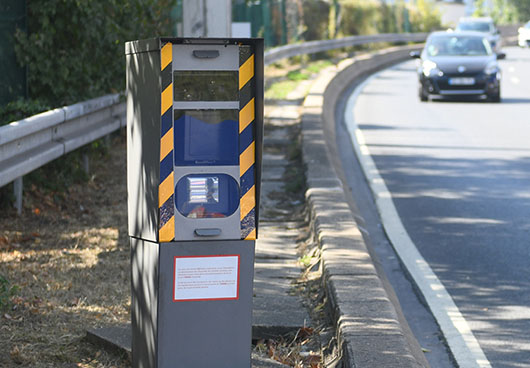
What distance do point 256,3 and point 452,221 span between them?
24.7 m

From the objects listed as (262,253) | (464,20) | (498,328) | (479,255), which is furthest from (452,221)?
(464,20)

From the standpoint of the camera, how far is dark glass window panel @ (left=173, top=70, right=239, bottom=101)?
4066 mm

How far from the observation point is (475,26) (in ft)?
141

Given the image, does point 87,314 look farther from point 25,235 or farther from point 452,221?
point 452,221

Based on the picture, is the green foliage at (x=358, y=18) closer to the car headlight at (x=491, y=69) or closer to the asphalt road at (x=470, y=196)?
the car headlight at (x=491, y=69)

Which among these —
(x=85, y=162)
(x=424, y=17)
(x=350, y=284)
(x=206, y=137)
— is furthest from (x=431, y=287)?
(x=424, y=17)

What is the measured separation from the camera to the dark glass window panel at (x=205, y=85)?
4066 millimetres

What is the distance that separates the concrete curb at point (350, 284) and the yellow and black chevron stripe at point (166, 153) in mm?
1117

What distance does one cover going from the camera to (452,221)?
8820 mm

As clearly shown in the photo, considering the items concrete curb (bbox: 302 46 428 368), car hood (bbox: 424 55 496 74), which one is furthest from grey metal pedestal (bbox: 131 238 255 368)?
car hood (bbox: 424 55 496 74)

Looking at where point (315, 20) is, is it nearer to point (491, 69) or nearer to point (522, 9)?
point (491, 69)

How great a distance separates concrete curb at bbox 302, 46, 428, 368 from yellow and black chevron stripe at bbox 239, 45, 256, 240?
33.9 inches

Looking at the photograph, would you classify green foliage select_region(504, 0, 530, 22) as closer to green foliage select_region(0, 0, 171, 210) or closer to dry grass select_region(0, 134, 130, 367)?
green foliage select_region(0, 0, 171, 210)

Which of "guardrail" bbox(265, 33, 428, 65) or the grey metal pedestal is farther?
"guardrail" bbox(265, 33, 428, 65)
